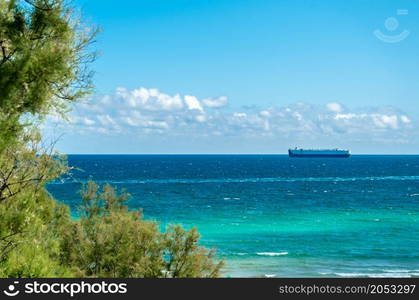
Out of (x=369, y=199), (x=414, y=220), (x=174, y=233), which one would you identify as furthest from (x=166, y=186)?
(x=174, y=233)

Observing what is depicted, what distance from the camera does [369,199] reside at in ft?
330

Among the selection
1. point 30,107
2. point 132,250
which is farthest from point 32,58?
point 132,250

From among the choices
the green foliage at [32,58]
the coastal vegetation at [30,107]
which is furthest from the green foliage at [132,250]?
the green foliage at [32,58]

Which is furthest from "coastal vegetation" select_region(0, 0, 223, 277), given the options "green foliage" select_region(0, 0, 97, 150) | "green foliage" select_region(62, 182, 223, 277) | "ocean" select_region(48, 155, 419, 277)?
"green foliage" select_region(62, 182, 223, 277)

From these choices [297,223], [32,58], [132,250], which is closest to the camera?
[32,58]

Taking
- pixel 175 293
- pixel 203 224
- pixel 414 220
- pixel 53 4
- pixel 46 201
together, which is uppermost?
pixel 414 220

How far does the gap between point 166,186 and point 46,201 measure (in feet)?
367

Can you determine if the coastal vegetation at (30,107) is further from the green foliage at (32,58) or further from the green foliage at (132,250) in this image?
the green foliage at (132,250)

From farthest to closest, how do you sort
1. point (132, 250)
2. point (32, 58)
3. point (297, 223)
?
1. point (297, 223)
2. point (132, 250)
3. point (32, 58)

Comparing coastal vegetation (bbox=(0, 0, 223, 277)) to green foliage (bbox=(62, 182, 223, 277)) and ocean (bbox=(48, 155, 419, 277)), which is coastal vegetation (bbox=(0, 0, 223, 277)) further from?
green foliage (bbox=(62, 182, 223, 277))

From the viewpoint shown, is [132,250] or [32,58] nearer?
[32,58]

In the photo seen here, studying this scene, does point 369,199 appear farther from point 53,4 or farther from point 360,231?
point 53,4

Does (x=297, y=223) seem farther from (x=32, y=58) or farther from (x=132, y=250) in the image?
(x=32, y=58)

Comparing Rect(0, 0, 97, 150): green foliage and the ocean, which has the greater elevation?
the ocean
